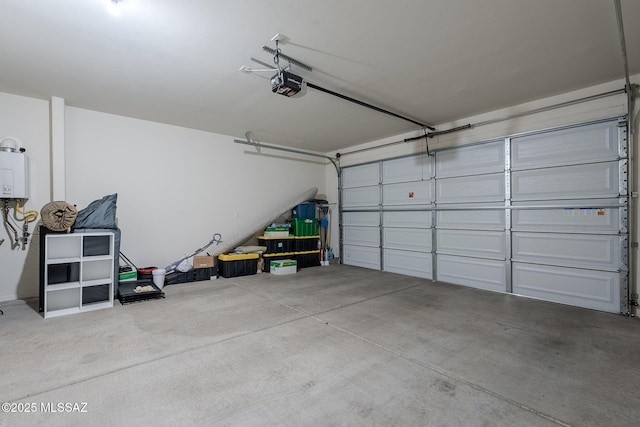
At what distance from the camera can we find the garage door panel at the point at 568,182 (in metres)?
3.69

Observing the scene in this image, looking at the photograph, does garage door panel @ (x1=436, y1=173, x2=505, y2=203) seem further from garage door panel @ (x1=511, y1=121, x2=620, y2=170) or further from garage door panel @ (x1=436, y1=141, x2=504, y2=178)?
garage door panel @ (x1=511, y1=121, x2=620, y2=170)

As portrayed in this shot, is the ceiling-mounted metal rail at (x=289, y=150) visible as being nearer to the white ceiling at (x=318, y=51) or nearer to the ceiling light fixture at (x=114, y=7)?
the white ceiling at (x=318, y=51)

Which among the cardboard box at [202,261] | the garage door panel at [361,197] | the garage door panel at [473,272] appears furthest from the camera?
the garage door panel at [361,197]

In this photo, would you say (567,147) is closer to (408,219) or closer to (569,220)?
(569,220)

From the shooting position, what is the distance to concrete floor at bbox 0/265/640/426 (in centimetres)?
179

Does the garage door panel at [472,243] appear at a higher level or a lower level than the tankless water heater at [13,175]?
lower

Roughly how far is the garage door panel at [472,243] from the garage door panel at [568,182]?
744 mm

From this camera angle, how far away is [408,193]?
592cm

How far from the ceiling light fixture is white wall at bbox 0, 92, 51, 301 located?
317 cm

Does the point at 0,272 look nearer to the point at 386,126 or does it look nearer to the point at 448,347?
the point at 448,347

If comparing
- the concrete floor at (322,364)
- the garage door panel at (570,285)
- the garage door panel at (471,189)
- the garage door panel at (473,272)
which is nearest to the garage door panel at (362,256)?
the garage door panel at (473,272)

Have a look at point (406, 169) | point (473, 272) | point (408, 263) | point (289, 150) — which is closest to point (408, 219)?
point (408, 263)

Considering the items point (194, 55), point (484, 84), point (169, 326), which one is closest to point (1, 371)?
point (169, 326)

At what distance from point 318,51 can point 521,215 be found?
12.7 feet
